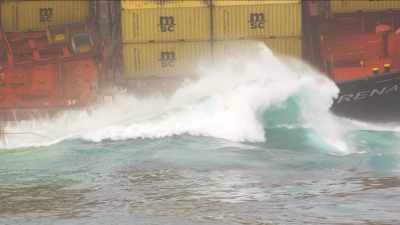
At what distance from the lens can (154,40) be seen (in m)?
28.5

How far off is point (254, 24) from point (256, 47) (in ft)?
3.08

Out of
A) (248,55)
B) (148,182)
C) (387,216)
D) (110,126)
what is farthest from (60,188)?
(248,55)

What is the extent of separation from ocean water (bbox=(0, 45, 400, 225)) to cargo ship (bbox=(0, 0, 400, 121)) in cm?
85

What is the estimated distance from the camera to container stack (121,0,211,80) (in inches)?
1115

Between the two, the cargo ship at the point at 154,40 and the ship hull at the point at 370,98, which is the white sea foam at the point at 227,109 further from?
the cargo ship at the point at 154,40

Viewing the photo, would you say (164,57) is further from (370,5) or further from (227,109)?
(370,5)

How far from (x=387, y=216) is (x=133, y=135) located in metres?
11.4

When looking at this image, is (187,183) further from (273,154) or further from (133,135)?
(133,135)

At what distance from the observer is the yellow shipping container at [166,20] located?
92.8 ft

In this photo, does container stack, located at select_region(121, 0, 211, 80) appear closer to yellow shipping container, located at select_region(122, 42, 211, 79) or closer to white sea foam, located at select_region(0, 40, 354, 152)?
yellow shipping container, located at select_region(122, 42, 211, 79)

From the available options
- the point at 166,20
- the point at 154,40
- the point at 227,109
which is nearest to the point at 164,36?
the point at 154,40

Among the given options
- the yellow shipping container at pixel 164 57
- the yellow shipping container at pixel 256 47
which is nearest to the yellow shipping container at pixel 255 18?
the yellow shipping container at pixel 256 47

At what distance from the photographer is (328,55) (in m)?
28.5

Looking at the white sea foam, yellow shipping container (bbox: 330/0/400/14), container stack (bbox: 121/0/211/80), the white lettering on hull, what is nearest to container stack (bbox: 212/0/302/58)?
container stack (bbox: 121/0/211/80)
